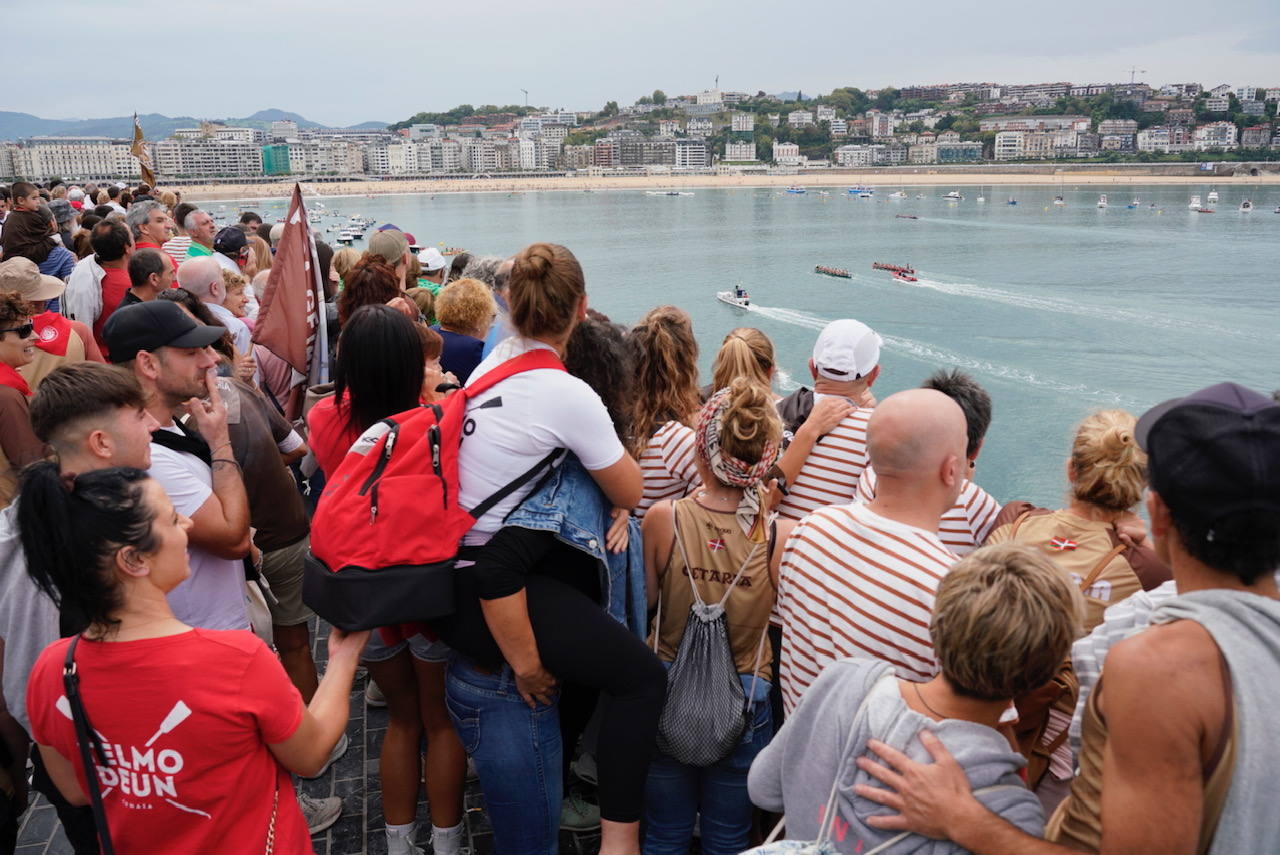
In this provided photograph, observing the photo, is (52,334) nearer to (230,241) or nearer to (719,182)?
(230,241)

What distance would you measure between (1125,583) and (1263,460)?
44.5 inches

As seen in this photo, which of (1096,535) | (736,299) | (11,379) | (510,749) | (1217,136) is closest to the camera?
(510,749)

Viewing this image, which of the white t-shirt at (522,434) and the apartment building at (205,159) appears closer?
the white t-shirt at (522,434)

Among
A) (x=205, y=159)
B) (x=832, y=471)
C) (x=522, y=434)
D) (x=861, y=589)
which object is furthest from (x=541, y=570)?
(x=205, y=159)

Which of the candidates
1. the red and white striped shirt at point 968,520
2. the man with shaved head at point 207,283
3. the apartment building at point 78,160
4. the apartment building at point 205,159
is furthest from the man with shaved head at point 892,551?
the apartment building at point 205,159

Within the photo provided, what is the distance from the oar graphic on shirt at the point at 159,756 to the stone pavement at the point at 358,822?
147cm

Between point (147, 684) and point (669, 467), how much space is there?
6.38ft

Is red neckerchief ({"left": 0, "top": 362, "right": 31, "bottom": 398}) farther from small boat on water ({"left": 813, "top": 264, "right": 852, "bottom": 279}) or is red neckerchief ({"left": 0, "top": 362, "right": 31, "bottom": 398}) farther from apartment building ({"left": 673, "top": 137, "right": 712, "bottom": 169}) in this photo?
apartment building ({"left": 673, "top": 137, "right": 712, "bottom": 169})

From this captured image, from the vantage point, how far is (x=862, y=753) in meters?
1.67

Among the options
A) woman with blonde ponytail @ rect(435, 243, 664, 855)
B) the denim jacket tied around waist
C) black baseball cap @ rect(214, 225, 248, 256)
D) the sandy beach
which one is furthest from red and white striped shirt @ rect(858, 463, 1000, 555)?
the sandy beach

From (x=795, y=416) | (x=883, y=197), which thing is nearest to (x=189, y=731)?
(x=795, y=416)

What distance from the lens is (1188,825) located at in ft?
4.43

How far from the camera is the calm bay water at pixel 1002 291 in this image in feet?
69.7

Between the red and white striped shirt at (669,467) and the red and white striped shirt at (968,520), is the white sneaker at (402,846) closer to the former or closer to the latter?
the red and white striped shirt at (669,467)
